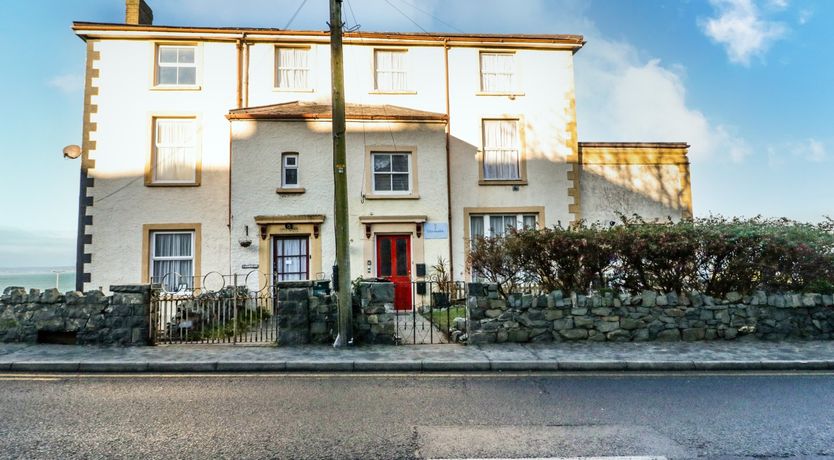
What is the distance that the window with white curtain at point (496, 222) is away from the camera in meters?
17.1

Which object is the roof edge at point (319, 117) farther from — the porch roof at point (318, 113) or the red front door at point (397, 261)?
the red front door at point (397, 261)

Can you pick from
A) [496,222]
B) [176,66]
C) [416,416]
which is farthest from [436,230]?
[416,416]

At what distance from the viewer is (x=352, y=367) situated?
774 cm

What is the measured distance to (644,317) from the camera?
943 centimetres

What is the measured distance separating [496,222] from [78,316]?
40.6 feet

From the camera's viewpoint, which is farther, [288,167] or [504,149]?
[504,149]

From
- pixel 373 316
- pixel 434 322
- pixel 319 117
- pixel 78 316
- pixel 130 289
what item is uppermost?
pixel 319 117

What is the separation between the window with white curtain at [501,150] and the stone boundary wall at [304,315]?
971 centimetres

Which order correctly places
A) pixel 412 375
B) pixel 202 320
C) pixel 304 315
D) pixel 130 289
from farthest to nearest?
pixel 202 320, pixel 304 315, pixel 130 289, pixel 412 375


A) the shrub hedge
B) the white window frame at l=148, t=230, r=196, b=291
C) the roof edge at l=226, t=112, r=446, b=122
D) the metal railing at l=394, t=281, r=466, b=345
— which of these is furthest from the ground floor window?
the shrub hedge

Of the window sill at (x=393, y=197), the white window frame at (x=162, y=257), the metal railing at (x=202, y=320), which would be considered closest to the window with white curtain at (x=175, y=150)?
the white window frame at (x=162, y=257)

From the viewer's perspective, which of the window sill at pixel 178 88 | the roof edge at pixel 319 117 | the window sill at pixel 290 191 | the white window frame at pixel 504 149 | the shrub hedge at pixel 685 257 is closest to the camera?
the shrub hedge at pixel 685 257

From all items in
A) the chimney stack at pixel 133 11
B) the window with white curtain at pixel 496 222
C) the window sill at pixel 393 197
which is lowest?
the window with white curtain at pixel 496 222

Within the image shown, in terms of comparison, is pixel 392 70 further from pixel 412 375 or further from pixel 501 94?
pixel 412 375
